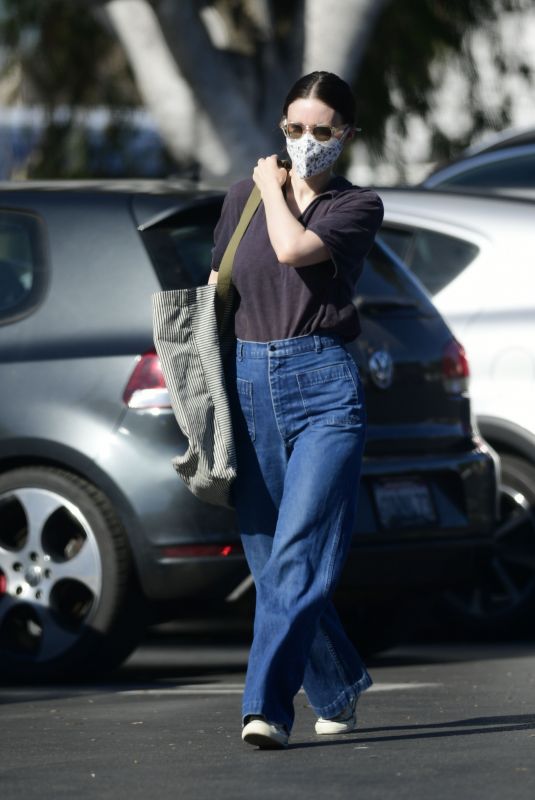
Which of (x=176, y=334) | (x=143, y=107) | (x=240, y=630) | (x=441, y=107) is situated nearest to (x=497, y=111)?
(x=441, y=107)

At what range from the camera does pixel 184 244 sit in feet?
22.1

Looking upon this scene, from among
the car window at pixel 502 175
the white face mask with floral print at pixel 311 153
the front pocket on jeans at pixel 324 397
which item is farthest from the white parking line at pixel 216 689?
the car window at pixel 502 175

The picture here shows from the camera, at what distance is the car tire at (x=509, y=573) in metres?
8.05

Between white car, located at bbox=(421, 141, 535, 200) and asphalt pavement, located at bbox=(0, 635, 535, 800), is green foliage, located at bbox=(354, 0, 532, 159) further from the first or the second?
asphalt pavement, located at bbox=(0, 635, 535, 800)

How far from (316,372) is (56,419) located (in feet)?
5.30

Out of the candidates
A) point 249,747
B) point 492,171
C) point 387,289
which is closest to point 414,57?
point 492,171

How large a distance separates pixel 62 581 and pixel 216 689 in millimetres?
596

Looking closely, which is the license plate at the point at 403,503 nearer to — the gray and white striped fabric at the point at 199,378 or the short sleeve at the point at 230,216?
the gray and white striped fabric at the point at 199,378

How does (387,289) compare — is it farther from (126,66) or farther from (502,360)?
(126,66)

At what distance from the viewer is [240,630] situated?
8906 mm

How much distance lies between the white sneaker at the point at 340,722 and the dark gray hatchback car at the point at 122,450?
1.13m

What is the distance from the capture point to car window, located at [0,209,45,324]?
680 centimetres

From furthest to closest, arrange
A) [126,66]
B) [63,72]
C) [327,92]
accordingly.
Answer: [126,66], [63,72], [327,92]

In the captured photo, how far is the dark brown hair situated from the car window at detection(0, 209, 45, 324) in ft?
5.91
